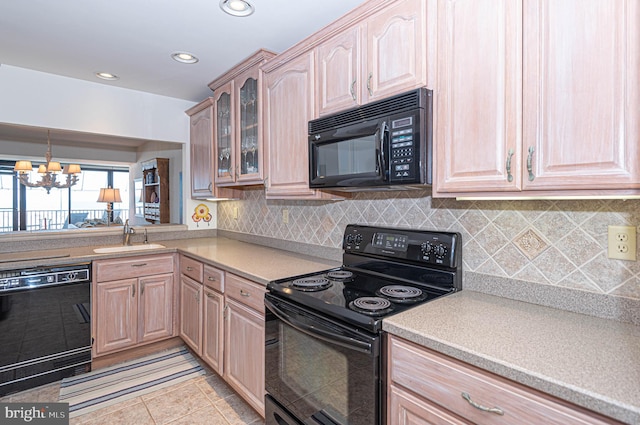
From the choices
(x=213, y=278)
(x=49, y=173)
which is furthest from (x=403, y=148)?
(x=49, y=173)

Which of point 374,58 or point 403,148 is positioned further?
point 374,58

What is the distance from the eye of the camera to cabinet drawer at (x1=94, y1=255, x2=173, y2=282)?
8.38ft

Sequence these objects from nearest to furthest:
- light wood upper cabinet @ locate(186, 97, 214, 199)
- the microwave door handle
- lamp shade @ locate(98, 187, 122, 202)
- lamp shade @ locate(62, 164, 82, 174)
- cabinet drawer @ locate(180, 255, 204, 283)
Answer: the microwave door handle, cabinet drawer @ locate(180, 255, 204, 283), light wood upper cabinet @ locate(186, 97, 214, 199), lamp shade @ locate(62, 164, 82, 174), lamp shade @ locate(98, 187, 122, 202)

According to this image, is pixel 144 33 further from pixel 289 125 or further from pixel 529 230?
pixel 529 230

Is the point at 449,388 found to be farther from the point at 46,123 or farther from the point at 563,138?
the point at 46,123

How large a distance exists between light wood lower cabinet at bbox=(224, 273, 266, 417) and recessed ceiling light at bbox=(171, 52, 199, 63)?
5.07 ft

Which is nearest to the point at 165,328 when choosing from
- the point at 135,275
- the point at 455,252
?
the point at 135,275

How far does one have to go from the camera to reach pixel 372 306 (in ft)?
4.33

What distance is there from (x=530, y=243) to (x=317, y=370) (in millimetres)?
1026

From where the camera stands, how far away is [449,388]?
1017 millimetres

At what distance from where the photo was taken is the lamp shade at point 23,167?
370 cm

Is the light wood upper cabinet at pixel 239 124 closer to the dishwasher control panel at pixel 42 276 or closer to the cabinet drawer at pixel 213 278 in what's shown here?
the cabinet drawer at pixel 213 278

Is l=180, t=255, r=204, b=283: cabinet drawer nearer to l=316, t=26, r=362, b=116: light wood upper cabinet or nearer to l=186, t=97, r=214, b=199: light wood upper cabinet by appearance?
l=186, t=97, r=214, b=199: light wood upper cabinet

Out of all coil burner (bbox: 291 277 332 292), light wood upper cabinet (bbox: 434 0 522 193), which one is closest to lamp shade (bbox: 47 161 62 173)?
coil burner (bbox: 291 277 332 292)
